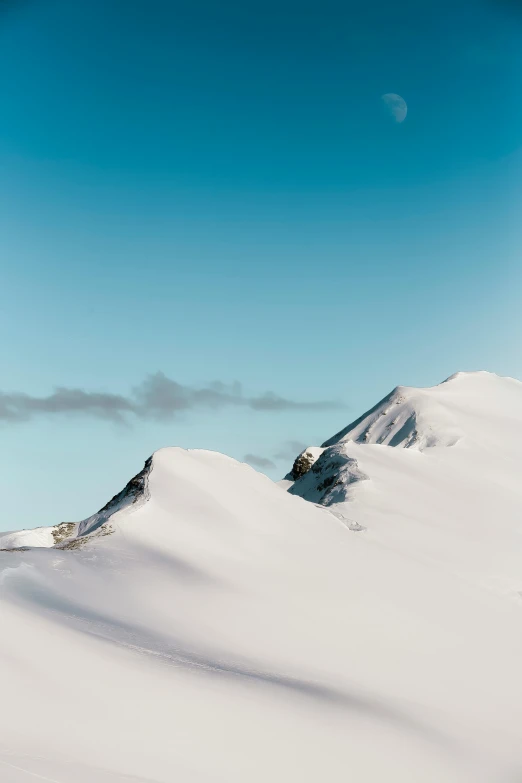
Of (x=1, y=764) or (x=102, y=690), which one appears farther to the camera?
(x=102, y=690)

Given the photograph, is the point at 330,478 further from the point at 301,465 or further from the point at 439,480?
the point at 301,465

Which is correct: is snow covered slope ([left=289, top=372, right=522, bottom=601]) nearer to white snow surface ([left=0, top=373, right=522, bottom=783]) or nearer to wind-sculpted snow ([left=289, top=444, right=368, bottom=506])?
wind-sculpted snow ([left=289, top=444, right=368, bottom=506])

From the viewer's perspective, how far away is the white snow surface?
50.1ft

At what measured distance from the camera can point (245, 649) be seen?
65.4 feet

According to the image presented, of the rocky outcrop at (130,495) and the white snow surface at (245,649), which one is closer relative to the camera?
the white snow surface at (245,649)

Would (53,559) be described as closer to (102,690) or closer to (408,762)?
(102,690)

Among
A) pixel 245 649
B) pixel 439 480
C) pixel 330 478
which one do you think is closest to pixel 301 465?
pixel 330 478

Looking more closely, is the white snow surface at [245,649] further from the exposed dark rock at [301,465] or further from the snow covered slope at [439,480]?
the exposed dark rock at [301,465]

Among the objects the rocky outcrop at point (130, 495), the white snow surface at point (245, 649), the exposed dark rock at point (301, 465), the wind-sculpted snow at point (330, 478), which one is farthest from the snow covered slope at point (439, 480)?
the rocky outcrop at point (130, 495)

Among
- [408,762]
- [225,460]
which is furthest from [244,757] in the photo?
[225,460]

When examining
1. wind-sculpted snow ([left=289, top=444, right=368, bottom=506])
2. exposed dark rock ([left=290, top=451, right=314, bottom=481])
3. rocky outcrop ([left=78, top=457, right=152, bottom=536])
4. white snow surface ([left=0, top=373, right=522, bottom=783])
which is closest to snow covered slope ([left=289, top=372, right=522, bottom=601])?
wind-sculpted snow ([left=289, top=444, right=368, bottom=506])

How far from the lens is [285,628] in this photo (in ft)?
70.9

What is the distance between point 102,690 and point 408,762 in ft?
24.5

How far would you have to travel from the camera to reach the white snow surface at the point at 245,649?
1528 centimetres
